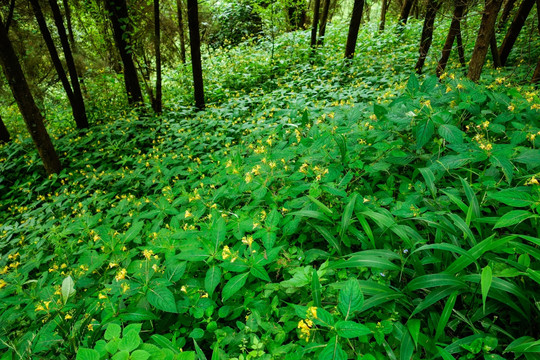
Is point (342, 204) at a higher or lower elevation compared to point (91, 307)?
higher

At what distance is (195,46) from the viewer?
654cm

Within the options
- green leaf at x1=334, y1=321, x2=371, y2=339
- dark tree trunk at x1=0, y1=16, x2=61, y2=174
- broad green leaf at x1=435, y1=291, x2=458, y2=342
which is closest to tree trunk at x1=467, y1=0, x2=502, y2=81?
broad green leaf at x1=435, y1=291, x2=458, y2=342

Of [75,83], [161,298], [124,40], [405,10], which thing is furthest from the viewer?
[405,10]

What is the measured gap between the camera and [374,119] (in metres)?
2.94

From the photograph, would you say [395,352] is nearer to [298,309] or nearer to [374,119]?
[298,309]

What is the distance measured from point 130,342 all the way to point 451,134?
2504 millimetres

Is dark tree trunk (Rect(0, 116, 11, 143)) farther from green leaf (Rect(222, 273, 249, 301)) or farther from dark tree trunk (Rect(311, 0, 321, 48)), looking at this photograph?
dark tree trunk (Rect(311, 0, 321, 48))

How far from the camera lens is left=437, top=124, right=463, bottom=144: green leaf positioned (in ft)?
6.59

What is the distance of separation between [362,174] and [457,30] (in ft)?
15.8

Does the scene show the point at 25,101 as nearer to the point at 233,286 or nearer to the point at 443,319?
the point at 233,286

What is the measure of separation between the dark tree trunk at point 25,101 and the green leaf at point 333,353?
6.54m

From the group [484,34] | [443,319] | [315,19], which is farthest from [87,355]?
[315,19]

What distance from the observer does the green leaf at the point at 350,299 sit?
120cm

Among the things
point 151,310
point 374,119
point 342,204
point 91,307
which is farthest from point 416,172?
point 91,307
